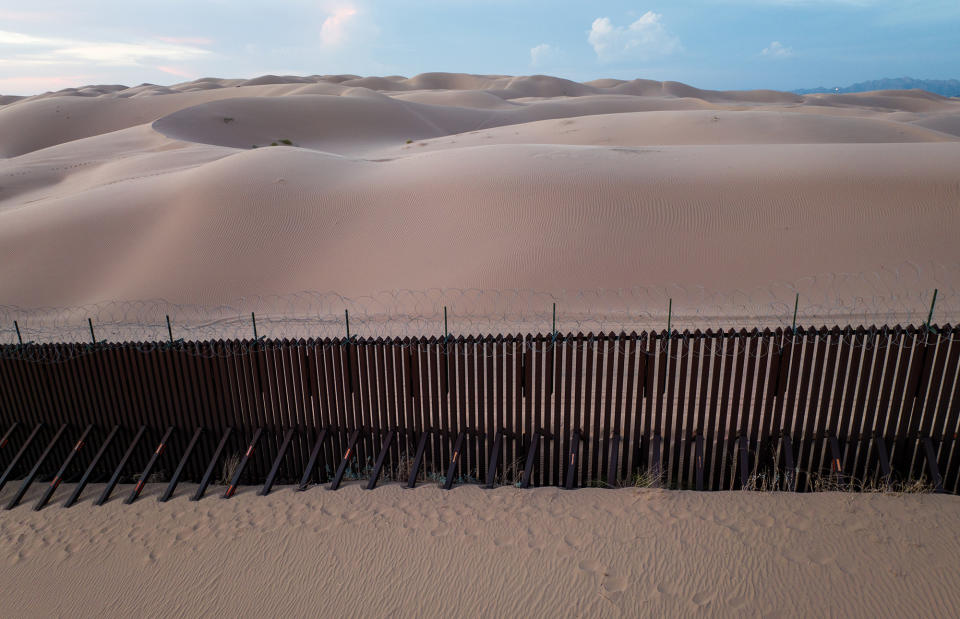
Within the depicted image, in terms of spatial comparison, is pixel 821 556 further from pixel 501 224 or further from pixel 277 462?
pixel 501 224

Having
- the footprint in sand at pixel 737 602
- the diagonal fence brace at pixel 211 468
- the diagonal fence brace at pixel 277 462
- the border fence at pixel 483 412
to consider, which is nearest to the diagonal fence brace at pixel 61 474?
the border fence at pixel 483 412

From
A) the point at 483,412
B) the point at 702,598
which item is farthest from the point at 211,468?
the point at 702,598

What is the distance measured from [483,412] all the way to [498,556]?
214 cm

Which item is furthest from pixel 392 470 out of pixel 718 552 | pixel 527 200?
pixel 527 200

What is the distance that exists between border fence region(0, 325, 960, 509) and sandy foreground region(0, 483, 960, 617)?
593mm

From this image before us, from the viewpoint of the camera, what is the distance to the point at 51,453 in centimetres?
818

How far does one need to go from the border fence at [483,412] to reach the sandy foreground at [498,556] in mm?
593

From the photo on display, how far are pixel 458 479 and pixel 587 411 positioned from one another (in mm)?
1777

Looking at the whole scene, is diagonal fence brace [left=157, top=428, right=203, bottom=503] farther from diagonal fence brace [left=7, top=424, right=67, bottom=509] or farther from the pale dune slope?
the pale dune slope

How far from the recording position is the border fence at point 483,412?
6977mm

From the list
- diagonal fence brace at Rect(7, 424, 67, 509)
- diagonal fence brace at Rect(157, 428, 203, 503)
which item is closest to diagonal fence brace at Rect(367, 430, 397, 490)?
diagonal fence brace at Rect(157, 428, 203, 503)

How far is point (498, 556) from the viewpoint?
5637 mm

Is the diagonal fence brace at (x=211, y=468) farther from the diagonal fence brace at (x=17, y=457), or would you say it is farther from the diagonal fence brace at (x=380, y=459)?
the diagonal fence brace at (x=17, y=457)

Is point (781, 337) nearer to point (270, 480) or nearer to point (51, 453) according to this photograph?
point (270, 480)
